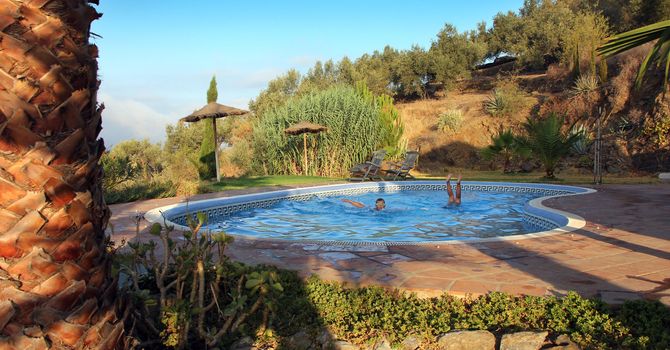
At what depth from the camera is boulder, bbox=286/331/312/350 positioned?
3.13 meters

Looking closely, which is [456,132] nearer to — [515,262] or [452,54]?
[452,54]

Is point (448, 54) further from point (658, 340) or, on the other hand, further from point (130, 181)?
point (658, 340)

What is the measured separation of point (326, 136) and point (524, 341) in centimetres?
1448

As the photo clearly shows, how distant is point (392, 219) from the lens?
10.0m

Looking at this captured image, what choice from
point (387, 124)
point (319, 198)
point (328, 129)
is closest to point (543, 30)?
point (387, 124)

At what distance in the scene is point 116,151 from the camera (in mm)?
25906

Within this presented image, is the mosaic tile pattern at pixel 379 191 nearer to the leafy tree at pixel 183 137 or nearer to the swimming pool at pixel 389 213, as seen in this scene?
the swimming pool at pixel 389 213

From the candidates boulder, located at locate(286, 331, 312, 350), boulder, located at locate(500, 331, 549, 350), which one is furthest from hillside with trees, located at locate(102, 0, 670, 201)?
boulder, located at locate(286, 331, 312, 350)

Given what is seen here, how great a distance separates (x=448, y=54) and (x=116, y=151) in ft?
69.9

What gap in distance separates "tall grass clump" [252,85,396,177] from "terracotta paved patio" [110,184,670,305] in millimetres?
11282

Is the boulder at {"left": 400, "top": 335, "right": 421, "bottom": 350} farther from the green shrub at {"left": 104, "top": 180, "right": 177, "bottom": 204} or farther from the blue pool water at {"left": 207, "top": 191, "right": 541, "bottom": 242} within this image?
the green shrub at {"left": 104, "top": 180, "right": 177, "bottom": 204}

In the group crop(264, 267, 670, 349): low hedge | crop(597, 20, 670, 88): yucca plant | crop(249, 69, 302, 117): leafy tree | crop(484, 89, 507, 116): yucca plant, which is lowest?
crop(264, 267, 670, 349): low hedge

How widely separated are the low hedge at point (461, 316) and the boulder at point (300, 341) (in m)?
0.04

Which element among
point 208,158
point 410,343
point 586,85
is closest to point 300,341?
point 410,343
